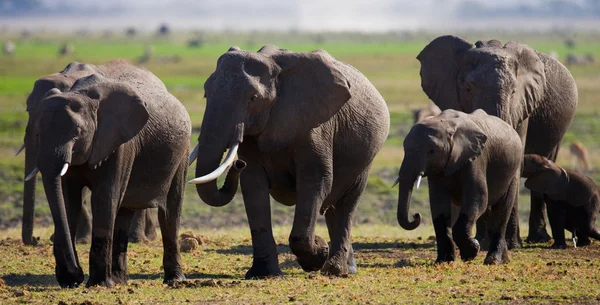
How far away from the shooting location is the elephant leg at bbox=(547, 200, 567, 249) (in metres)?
15.6

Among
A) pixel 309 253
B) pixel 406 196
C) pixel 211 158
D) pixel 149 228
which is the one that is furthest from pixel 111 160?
pixel 149 228

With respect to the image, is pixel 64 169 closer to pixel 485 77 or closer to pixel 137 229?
pixel 137 229

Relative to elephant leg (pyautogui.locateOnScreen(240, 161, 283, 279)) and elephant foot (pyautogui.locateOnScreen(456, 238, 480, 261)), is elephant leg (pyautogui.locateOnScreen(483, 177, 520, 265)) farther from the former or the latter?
elephant leg (pyautogui.locateOnScreen(240, 161, 283, 279))

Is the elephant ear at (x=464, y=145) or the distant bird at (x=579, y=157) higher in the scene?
the elephant ear at (x=464, y=145)

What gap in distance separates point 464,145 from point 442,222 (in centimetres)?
91

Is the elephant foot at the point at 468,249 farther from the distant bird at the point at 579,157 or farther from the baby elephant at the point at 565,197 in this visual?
the distant bird at the point at 579,157

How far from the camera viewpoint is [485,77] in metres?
15.5

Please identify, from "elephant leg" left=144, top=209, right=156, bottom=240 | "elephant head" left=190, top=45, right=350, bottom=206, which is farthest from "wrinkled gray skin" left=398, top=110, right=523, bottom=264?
"elephant leg" left=144, top=209, right=156, bottom=240

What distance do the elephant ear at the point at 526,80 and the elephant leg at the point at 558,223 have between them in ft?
4.12

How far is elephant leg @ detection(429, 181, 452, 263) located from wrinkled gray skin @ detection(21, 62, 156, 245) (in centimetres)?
410

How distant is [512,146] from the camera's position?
13.9 meters

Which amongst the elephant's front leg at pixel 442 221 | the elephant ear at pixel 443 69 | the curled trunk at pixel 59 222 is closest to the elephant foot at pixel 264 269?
the curled trunk at pixel 59 222

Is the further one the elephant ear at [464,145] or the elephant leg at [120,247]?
the elephant ear at [464,145]

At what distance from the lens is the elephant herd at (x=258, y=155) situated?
10953 mm
